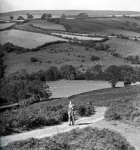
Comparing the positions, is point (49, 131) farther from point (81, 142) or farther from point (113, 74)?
point (113, 74)

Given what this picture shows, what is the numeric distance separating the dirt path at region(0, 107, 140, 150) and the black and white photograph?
6cm

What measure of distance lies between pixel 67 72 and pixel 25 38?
22987 millimetres

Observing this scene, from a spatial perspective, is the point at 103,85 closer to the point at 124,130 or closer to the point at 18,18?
the point at 124,130

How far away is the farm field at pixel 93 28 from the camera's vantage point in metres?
93.9

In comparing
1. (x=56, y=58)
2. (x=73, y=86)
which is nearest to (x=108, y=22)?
(x=56, y=58)

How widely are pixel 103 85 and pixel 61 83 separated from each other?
27.1 ft

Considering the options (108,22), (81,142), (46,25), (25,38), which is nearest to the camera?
(81,142)

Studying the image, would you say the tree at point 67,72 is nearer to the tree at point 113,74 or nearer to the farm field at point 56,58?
the farm field at point 56,58

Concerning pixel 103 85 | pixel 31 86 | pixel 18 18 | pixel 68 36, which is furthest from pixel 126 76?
pixel 18 18

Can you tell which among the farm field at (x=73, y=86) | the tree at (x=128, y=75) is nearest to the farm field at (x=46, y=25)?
the tree at (x=128, y=75)

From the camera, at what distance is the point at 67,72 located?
65.6m

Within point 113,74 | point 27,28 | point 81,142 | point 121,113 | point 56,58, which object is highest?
point 27,28

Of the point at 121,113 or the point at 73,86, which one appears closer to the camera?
the point at 121,113

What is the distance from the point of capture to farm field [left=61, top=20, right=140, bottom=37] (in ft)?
308
